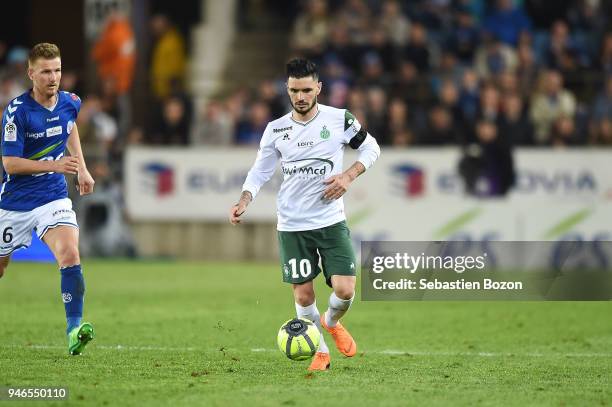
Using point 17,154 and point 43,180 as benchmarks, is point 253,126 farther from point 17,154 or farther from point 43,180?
point 17,154

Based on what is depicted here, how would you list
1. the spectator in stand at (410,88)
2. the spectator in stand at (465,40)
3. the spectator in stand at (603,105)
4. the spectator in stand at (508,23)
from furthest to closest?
the spectator in stand at (508,23) < the spectator in stand at (465,40) < the spectator in stand at (410,88) < the spectator in stand at (603,105)

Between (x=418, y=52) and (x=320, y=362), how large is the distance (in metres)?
12.9

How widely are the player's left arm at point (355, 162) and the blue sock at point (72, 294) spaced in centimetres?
209

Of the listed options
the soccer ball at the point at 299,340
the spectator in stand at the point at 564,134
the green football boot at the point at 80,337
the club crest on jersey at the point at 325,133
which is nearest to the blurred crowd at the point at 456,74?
the spectator in stand at the point at 564,134

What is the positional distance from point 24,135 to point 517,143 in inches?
445

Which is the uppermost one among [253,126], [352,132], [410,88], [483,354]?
[352,132]

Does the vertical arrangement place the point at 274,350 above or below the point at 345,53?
below

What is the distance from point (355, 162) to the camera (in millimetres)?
A: 9812

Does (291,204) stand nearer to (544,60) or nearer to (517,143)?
(517,143)

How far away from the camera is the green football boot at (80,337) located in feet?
32.6

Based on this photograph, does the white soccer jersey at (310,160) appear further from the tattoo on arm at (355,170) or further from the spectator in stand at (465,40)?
the spectator in stand at (465,40)

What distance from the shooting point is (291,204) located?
32.5 feet

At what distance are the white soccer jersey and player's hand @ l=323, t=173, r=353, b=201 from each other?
0.18 meters

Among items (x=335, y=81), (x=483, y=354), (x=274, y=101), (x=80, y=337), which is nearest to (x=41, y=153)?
(x=80, y=337)
